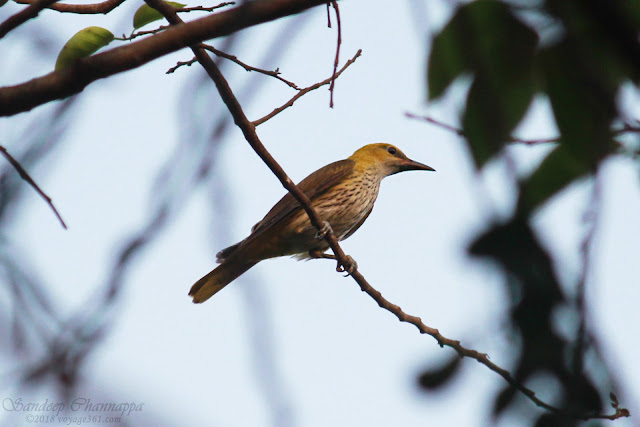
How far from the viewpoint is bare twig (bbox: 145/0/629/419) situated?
1090 mm

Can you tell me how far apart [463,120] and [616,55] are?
0.77ft

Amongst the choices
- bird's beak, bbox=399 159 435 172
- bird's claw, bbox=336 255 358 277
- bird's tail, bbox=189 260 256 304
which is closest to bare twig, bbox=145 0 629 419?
bird's claw, bbox=336 255 358 277

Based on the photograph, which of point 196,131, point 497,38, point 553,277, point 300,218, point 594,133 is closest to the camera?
point 553,277

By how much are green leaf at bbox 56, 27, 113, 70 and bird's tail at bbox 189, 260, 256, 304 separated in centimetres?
286

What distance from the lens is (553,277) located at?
0.93 meters

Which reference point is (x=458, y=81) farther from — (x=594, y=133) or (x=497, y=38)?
(x=594, y=133)

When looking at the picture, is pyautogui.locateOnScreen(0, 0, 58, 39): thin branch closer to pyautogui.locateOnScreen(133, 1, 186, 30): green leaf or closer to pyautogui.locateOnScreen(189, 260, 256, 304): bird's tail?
pyautogui.locateOnScreen(133, 1, 186, 30): green leaf

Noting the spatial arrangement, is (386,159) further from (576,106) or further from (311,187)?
(576,106)

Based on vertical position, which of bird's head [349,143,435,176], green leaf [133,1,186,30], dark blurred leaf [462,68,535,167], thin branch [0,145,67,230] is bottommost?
bird's head [349,143,435,176]

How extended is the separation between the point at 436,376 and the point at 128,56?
103 centimetres

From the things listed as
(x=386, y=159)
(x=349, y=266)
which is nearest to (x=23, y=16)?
(x=349, y=266)

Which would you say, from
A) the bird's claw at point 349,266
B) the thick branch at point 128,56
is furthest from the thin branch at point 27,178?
the bird's claw at point 349,266

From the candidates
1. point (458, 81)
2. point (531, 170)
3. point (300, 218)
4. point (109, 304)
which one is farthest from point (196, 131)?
point (300, 218)

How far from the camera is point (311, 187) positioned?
5422 mm
